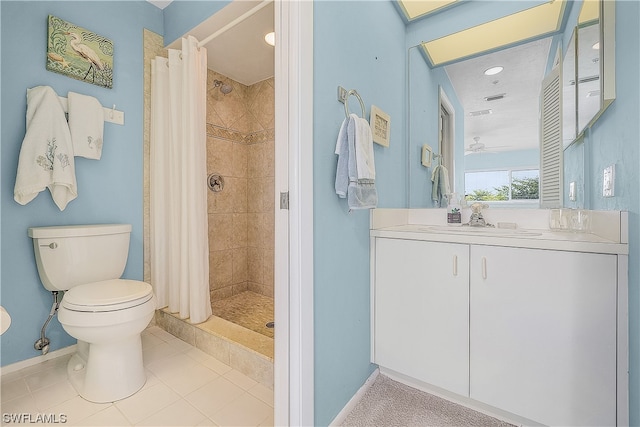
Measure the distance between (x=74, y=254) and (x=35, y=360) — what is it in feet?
2.13

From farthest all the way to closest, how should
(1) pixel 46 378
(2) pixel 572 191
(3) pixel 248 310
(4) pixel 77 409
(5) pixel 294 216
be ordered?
(3) pixel 248 310 → (1) pixel 46 378 → (2) pixel 572 191 → (4) pixel 77 409 → (5) pixel 294 216

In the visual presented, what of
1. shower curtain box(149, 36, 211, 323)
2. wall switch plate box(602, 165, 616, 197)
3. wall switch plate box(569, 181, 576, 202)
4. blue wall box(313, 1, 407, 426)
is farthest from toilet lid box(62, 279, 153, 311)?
wall switch plate box(569, 181, 576, 202)

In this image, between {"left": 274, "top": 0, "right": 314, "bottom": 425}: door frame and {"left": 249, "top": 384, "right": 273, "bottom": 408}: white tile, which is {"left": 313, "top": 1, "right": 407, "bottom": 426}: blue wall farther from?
{"left": 249, "top": 384, "right": 273, "bottom": 408}: white tile

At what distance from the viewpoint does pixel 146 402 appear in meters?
1.33

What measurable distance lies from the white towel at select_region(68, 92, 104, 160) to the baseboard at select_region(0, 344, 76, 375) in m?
1.16

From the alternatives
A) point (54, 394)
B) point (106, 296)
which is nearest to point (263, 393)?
point (106, 296)

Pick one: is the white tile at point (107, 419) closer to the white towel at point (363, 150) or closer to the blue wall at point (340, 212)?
the blue wall at point (340, 212)

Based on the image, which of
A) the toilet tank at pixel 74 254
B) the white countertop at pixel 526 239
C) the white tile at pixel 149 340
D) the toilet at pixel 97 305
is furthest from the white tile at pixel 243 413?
the toilet tank at pixel 74 254

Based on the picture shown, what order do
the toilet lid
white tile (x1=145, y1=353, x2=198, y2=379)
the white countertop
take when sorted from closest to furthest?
the white countertop
the toilet lid
white tile (x1=145, y1=353, x2=198, y2=379)

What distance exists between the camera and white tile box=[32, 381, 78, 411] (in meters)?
1.31

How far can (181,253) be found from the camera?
1922 millimetres

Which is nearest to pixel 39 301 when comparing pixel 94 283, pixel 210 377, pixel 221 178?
pixel 94 283

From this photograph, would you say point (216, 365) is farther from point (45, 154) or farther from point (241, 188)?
point (241, 188)

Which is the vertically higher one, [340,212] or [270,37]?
[270,37]
